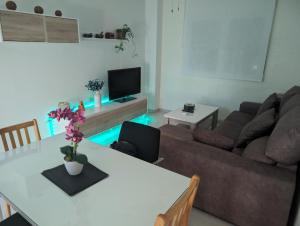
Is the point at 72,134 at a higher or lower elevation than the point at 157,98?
higher

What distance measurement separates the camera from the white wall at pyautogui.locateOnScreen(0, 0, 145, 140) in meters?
2.62

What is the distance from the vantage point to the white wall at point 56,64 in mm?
2619

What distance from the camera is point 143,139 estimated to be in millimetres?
1863

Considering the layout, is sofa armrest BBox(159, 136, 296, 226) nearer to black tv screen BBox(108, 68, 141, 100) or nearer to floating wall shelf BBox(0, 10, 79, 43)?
floating wall shelf BBox(0, 10, 79, 43)

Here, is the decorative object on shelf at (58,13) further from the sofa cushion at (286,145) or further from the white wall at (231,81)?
the sofa cushion at (286,145)

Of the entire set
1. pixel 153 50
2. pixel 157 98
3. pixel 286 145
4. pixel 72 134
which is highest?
pixel 153 50

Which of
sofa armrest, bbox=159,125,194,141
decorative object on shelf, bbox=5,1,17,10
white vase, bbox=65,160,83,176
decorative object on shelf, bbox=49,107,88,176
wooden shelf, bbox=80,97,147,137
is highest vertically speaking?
decorative object on shelf, bbox=5,1,17,10

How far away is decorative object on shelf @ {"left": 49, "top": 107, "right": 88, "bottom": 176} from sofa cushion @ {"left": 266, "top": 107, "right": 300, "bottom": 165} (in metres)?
1.37

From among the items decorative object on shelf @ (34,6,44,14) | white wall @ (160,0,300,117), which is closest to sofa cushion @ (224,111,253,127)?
white wall @ (160,0,300,117)

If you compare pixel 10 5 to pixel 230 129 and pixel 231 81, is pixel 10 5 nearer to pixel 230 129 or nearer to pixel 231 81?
pixel 230 129

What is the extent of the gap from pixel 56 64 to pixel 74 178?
88.3 inches

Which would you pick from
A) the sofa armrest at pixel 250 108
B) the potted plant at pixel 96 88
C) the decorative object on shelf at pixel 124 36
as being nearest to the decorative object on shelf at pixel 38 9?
the potted plant at pixel 96 88

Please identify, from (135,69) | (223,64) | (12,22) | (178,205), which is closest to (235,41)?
(223,64)

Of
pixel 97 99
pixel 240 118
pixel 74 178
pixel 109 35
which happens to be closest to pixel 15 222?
pixel 74 178
